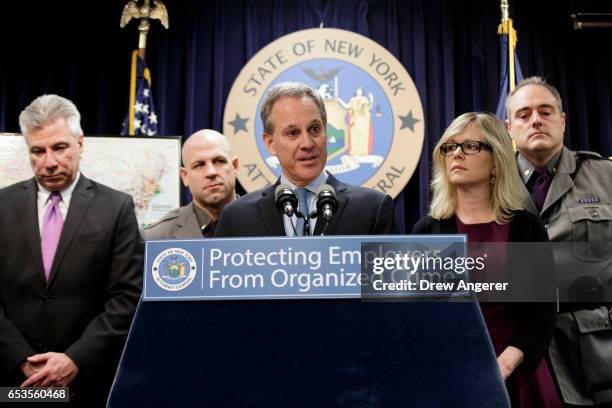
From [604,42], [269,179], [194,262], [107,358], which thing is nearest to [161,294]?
[194,262]

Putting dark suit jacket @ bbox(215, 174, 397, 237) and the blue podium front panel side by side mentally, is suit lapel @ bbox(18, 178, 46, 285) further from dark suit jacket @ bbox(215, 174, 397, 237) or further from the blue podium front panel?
the blue podium front panel

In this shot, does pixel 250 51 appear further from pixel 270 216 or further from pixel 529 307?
pixel 529 307

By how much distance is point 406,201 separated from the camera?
4465 millimetres

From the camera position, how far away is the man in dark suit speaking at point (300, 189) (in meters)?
1.94

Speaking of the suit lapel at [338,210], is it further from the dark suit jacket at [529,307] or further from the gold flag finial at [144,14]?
the gold flag finial at [144,14]

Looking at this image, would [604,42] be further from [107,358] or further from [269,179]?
[107,358]

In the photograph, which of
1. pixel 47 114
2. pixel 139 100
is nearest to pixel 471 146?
pixel 47 114

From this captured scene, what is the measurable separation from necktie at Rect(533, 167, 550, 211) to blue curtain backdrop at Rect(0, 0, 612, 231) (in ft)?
6.62

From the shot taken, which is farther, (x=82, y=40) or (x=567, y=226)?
(x=82, y=40)

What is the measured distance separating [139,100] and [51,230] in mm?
2035

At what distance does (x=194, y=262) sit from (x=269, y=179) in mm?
3057

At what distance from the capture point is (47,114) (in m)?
2.45

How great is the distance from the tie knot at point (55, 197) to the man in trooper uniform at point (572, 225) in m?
1.67

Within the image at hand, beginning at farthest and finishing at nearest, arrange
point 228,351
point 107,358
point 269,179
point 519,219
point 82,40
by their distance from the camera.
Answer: point 82,40 → point 269,179 → point 107,358 → point 519,219 → point 228,351
